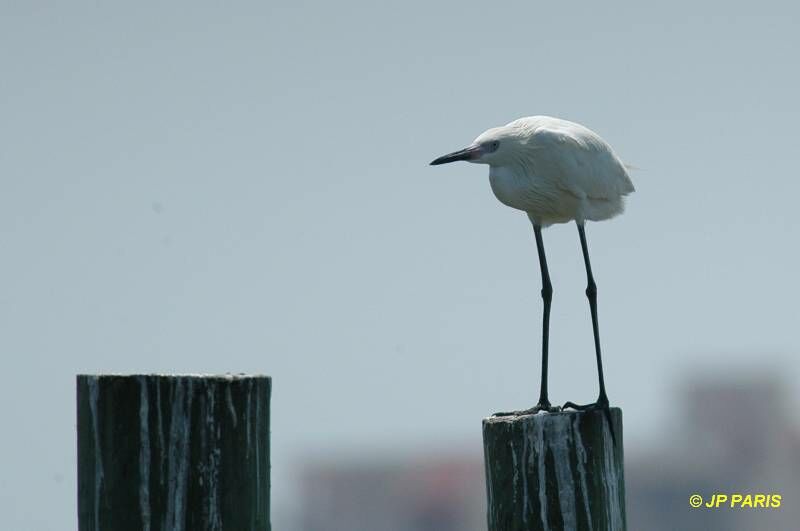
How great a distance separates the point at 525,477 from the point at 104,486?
71.9 inches

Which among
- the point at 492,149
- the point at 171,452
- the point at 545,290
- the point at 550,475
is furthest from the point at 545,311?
the point at 171,452

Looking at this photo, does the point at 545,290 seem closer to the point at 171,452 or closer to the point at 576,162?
the point at 576,162

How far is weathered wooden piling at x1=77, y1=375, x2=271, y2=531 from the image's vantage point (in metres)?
5.51

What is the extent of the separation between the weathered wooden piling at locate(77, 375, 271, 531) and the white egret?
10.1 ft

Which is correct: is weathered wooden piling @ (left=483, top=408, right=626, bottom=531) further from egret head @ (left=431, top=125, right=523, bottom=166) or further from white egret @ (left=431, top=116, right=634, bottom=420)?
egret head @ (left=431, top=125, right=523, bottom=166)

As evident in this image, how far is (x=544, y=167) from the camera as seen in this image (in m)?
8.59

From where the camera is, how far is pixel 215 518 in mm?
5543

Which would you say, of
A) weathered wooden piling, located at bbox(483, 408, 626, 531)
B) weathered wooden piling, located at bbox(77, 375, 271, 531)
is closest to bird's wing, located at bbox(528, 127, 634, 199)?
weathered wooden piling, located at bbox(483, 408, 626, 531)

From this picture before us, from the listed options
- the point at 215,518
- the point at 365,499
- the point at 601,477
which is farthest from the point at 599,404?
the point at 365,499

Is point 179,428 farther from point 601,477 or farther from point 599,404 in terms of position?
point 599,404

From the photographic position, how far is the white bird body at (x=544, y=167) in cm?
859

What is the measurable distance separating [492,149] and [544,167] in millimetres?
305

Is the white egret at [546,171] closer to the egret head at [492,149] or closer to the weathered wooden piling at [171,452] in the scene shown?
the egret head at [492,149]

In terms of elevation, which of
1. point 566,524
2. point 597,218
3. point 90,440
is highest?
point 597,218
